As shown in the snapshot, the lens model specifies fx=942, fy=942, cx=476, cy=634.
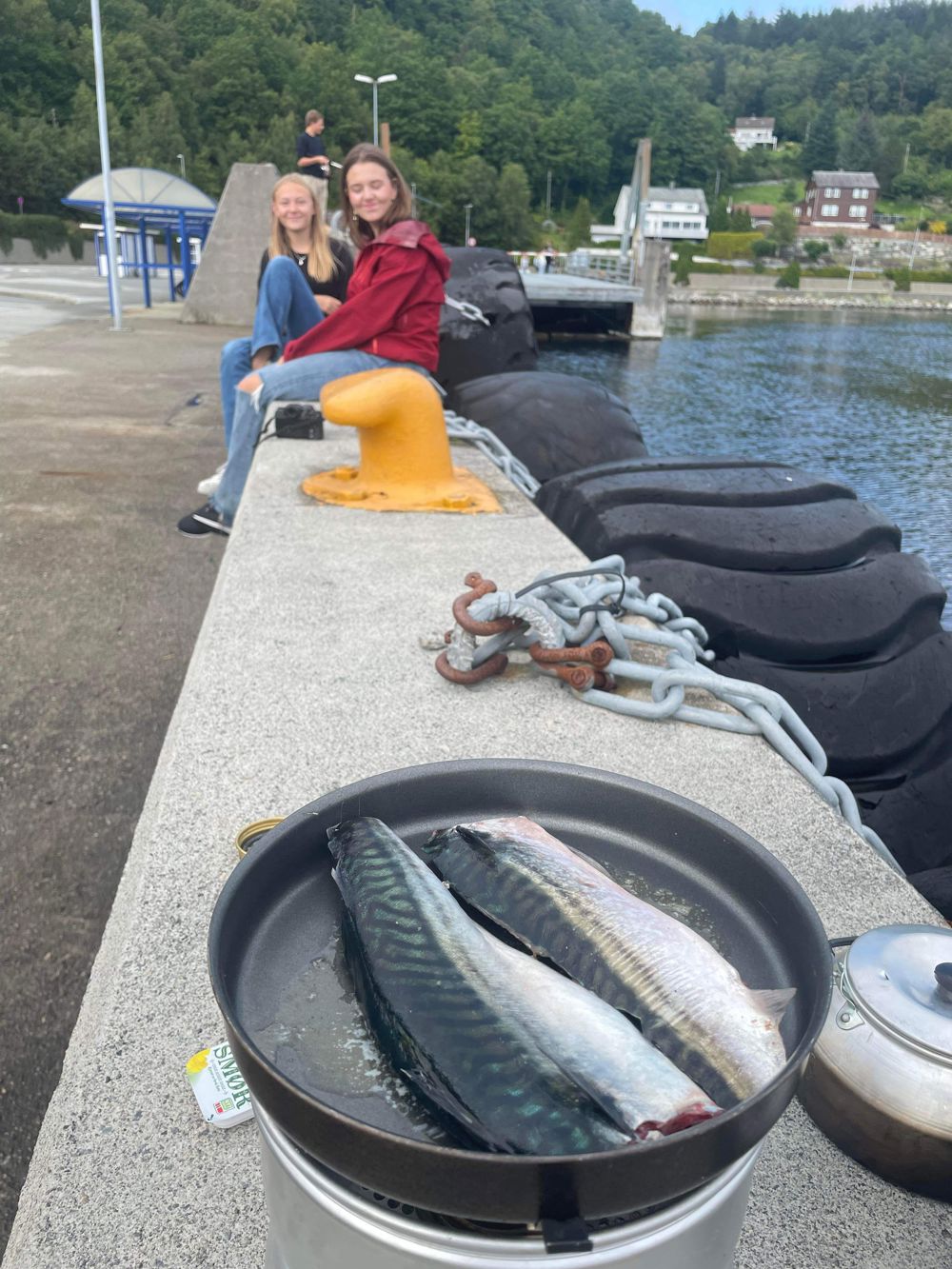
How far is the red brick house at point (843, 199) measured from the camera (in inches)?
4370

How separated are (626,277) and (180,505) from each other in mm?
29983

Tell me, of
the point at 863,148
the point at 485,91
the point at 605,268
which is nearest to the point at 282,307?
the point at 605,268

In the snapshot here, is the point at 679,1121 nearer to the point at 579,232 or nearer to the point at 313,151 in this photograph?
the point at 313,151

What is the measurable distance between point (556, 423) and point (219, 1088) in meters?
5.15

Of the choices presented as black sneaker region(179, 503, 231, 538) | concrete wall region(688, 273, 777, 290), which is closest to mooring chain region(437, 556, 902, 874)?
black sneaker region(179, 503, 231, 538)

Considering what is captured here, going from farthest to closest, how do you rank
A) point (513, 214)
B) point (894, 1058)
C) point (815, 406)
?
1. point (513, 214)
2. point (815, 406)
3. point (894, 1058)

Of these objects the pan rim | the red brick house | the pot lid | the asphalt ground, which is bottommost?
the asphalt ground

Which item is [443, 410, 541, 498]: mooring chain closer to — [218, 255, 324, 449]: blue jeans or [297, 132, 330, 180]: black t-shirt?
[218, 255, 324, 449]: blue jeans

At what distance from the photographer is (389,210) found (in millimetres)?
4711

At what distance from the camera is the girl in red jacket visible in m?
4.59

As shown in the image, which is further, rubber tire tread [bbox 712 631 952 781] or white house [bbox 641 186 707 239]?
white house [bbox 641 186 707 239]

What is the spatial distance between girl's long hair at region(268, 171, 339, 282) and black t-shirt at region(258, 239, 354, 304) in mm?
29

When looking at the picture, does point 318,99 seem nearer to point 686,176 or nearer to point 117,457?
point 686,176

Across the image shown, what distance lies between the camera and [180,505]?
611 centimetres
